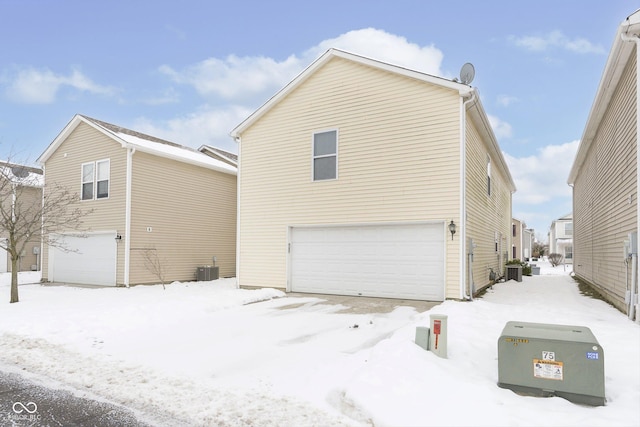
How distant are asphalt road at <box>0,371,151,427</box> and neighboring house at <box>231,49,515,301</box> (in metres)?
8.40

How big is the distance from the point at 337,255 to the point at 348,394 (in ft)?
27.0

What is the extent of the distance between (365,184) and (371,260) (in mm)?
2280

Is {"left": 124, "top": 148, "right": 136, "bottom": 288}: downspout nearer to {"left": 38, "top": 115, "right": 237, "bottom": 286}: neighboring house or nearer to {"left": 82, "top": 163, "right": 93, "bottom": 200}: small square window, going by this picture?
{"left": 38, "top": 115, "right": 237, "bottom": 286}: neighboring house

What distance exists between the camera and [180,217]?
661 inches

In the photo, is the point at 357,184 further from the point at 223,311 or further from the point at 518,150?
the point at 518,150

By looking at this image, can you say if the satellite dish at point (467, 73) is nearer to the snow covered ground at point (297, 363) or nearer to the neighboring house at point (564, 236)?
the snow covered ground at point (297, 363)

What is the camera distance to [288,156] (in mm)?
13000

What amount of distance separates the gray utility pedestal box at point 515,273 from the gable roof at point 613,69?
20.3ft

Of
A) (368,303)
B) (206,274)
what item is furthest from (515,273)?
(206,274)

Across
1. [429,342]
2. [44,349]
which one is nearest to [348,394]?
[429,342]

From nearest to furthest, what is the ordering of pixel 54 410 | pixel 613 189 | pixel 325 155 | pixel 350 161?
pixel 54 410
pixel 613 189
pixel 350 161
pixel 325 155

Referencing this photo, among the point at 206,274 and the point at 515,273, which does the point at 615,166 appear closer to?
the point at 515,273

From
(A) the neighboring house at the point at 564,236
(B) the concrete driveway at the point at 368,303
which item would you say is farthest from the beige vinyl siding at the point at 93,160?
(A) the neighboring house at the point at 564,236

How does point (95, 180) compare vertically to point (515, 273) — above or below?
above
